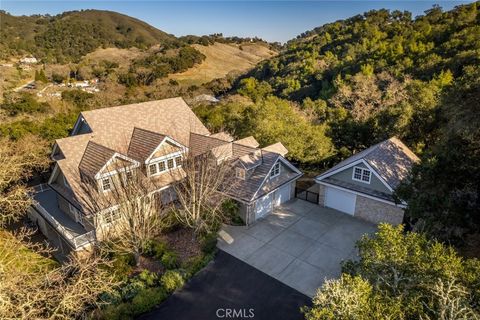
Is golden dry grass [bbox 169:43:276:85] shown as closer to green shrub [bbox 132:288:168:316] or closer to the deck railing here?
the deck railing

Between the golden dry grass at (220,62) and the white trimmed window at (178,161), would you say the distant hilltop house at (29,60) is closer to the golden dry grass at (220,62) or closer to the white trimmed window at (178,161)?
the golden dry grass at (220,62)

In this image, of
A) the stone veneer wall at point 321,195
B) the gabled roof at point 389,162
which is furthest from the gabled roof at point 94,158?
the gabled roof at point 389,162

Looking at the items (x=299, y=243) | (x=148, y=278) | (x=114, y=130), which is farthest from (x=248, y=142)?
(x=148, y=278)

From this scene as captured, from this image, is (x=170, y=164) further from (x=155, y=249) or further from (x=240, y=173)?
(x=155, y=249)

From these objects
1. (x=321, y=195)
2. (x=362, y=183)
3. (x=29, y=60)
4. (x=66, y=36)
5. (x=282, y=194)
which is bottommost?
(x=282, y=194)

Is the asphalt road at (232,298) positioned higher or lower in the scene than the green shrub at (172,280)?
lower

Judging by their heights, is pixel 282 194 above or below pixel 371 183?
below

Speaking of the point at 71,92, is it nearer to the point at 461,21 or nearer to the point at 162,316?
the point at 162,316
